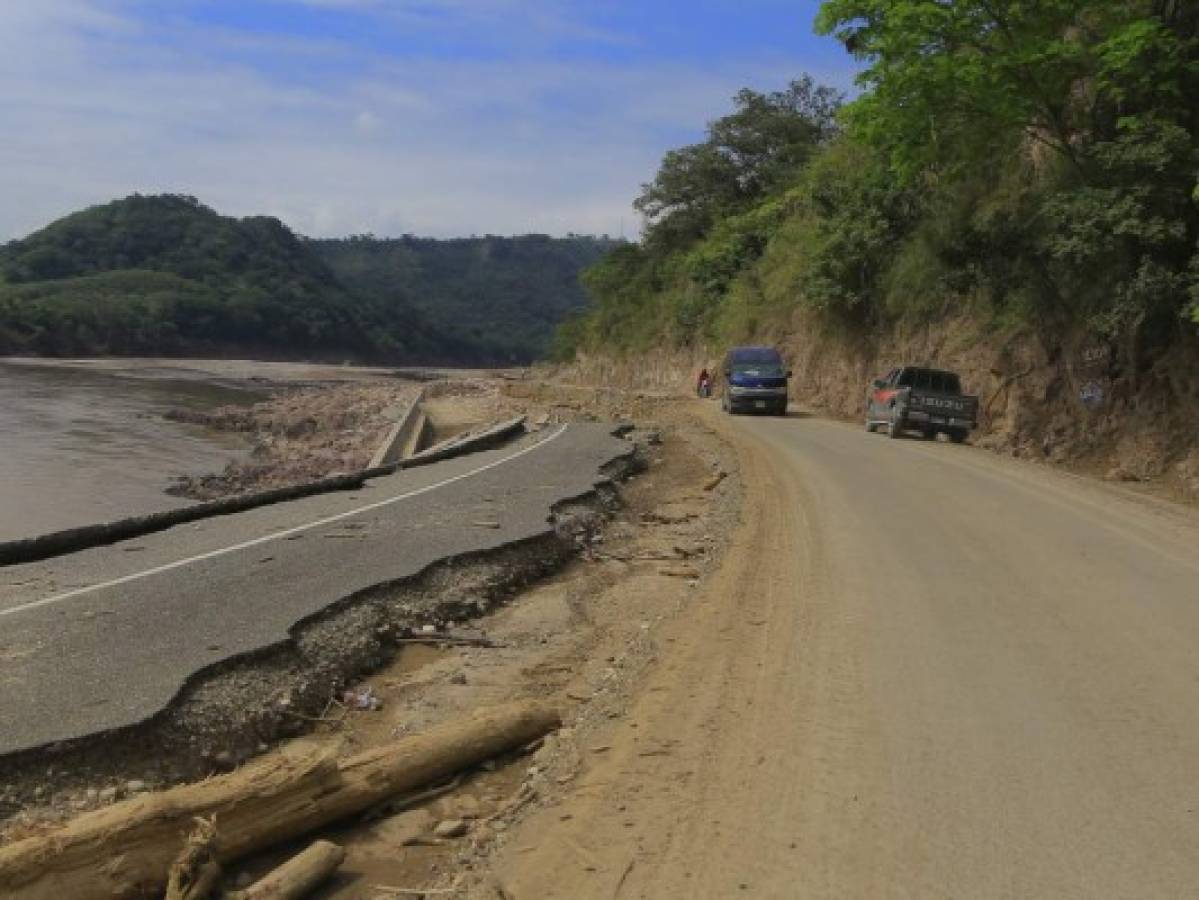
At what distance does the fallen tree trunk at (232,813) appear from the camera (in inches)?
161

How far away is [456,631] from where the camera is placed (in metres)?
8.86

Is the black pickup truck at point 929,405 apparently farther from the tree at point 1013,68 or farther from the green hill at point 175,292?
the green hill at point 175,292

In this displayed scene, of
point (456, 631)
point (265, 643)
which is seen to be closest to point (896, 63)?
point (456, 631)

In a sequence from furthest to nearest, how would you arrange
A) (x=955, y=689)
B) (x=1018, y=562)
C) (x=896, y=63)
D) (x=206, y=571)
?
(x=896, y=63)
(x=1018, y=562)
(x=206, y=571)
(x=955, y=689)

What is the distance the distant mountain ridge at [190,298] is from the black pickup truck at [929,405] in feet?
336

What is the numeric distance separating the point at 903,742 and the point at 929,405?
21.0 m

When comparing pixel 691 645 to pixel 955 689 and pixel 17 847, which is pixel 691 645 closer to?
pixel 955 689

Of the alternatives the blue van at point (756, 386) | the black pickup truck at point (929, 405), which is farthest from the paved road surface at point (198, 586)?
the blue van at point (756, 386)

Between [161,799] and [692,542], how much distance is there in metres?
8.47

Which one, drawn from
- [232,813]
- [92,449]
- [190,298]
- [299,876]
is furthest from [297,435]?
[190,298]

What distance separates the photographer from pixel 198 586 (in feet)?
29.2

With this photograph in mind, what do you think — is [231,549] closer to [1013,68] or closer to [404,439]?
[1013,68]

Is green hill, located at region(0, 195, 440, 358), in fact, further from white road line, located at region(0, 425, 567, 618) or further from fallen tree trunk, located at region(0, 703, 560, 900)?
fallen tree trunk, located at region(0, 703, 560, 900)

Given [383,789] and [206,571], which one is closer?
[383,789]
